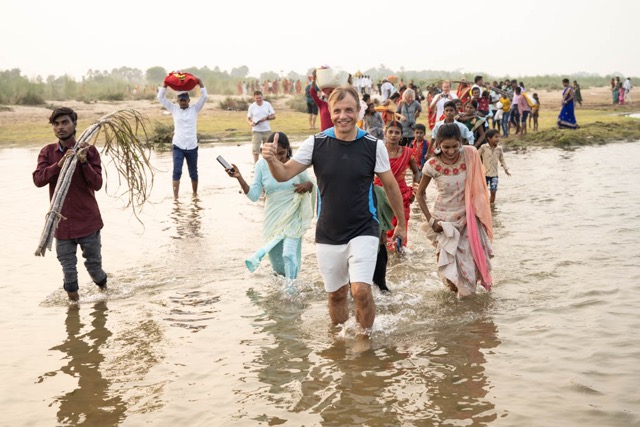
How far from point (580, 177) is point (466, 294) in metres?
8.72

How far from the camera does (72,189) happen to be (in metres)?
6.45

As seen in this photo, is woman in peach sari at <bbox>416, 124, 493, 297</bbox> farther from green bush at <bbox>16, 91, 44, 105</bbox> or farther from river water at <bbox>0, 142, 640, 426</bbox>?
green bush at <bbox>16, 91, 44, 105</bbox>

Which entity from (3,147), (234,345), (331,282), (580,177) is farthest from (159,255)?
(3,147)

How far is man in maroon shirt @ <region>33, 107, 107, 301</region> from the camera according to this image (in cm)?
630

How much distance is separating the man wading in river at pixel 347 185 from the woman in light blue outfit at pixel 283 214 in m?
1.64

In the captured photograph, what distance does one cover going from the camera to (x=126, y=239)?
9.80 metres

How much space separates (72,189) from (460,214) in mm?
3527

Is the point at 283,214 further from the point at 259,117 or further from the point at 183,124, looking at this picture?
the point at 259,117

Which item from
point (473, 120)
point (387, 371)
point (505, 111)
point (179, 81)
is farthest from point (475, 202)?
point (505, 111)

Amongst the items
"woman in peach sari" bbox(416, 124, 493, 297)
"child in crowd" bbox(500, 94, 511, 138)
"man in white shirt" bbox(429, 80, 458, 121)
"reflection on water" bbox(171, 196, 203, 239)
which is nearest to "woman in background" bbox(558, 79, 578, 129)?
"child in crowd" bbox(500, 94, 511, 138)

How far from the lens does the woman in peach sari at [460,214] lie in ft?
21.7

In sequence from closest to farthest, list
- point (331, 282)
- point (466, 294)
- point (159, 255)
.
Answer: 1. point (331, 282)
2. point (466, 294)
3. point (159, 255)

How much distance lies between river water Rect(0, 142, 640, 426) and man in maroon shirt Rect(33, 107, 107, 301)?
565 millimetres

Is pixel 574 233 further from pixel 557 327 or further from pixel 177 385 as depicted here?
pixel 177 385
